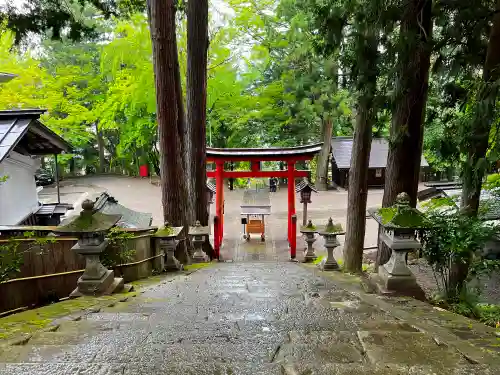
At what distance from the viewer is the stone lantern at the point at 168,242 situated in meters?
7.26

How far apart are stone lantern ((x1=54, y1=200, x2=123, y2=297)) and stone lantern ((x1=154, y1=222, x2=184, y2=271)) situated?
2296mm

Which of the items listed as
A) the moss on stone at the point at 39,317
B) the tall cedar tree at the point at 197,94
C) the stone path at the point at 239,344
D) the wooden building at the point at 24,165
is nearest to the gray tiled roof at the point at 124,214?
the wooden building at the point at 24,165

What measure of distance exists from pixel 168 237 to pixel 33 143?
8.04 m

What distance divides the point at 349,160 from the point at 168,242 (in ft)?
77.1

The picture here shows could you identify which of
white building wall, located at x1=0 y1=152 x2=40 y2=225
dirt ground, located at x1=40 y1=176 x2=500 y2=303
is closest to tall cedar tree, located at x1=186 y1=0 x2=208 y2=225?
dirt ground, located at x1=40 y1=176 x2=500 y2=303

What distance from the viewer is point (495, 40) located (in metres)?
5.30

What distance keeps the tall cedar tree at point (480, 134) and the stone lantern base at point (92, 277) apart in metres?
5.10

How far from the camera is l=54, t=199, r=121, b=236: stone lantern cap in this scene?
15.2 feet

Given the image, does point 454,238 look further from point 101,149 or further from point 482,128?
point 101,149

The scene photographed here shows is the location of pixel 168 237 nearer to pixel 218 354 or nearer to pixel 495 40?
pixel 218 354

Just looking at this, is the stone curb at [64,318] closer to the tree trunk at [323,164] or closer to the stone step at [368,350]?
the stone step at [368,350]

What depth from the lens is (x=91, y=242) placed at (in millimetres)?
4793

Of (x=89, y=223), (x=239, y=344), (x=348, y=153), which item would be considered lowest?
(x=239, y=344)

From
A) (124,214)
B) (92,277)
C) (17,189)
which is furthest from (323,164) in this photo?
(92,277)
